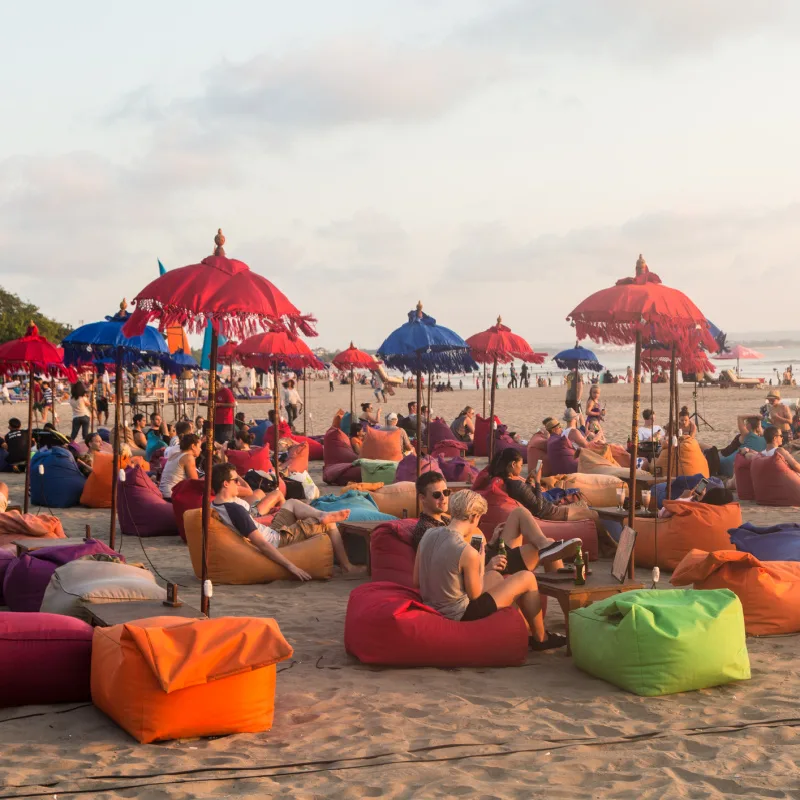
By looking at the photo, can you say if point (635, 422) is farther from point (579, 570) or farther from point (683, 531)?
point (683, 531)

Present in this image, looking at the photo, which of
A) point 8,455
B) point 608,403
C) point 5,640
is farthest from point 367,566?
point 608,403

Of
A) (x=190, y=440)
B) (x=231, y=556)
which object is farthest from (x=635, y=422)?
(x=190, y=440)

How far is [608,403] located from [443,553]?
32.3 meters

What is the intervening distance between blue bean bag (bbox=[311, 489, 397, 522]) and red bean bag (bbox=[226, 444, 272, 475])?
9.68ft

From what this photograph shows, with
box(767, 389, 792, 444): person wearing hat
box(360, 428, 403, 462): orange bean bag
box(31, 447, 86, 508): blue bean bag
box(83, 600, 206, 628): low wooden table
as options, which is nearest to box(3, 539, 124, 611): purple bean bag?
box(83, 600, 206, 628): low wooden table

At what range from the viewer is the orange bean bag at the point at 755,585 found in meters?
6.06

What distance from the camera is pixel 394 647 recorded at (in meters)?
5.39

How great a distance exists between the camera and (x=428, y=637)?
5379mm

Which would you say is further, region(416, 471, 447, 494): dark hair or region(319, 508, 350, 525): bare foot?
region(319, 508, 350, 525): bare foot

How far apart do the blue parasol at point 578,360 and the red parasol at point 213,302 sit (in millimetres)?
16640

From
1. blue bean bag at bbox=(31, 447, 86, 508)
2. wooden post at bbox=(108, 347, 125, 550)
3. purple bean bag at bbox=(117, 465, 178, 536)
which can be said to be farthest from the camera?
blue bean bag at bbox=(31, 447, 86, 508)

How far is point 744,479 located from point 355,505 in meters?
5.51

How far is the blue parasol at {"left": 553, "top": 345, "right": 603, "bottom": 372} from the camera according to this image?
22156mm

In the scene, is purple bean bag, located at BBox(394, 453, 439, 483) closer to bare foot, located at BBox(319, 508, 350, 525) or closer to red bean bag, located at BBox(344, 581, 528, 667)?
bare foot, located at BBox(319, 508, 350, 525)
